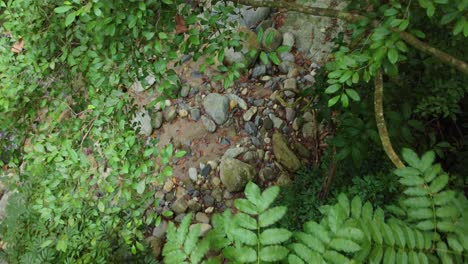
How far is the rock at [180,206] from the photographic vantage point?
11.0ft

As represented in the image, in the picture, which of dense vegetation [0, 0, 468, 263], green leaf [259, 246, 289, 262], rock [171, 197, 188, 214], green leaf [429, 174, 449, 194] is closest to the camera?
green leaf [259, 246, 289, 262]

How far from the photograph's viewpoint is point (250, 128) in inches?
142

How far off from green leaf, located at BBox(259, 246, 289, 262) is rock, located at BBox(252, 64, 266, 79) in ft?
9.44

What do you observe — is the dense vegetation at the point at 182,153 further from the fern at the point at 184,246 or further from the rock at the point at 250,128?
the rock at the point at 250,128

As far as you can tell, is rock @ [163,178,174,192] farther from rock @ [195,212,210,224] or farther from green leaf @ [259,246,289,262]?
green leaf @ [259,246,289,262]

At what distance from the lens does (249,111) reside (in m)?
3.68

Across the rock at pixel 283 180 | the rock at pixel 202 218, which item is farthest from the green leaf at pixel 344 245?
the rock at pixel 202 218

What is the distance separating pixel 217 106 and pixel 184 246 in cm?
266

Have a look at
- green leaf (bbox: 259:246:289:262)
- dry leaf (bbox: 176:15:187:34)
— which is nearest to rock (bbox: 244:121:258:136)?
dry leaf (bbox: 176:15:187:34)

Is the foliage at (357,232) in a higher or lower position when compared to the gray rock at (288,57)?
higher

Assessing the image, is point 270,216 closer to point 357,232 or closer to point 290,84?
point 357,232

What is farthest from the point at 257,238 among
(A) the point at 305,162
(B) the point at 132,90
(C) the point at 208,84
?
(B) the point at 132,90

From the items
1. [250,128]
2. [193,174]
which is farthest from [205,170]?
[250,128]

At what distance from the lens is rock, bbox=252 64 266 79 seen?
3.83m
